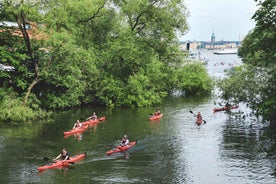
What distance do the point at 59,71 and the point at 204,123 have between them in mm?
17031

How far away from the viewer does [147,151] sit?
32031 millimetres

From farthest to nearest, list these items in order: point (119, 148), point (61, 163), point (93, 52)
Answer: point (93, 52)
point (119, 148)
point (61, 163)

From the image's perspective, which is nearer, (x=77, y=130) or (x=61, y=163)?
(x=61, y=163)

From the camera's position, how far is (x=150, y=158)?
98.6 ft

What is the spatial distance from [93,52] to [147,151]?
82.9 ft

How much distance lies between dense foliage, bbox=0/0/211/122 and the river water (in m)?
4.85

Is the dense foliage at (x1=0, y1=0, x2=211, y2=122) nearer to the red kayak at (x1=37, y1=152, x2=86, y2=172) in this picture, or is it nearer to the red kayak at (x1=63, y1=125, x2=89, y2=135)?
the red kayak at (x1=63, y1=125, x2=89, y2=135)

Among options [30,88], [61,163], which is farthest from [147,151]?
[30,88]

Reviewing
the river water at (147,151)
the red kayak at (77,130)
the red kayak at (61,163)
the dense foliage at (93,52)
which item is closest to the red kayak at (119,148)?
the river water at (147,151)

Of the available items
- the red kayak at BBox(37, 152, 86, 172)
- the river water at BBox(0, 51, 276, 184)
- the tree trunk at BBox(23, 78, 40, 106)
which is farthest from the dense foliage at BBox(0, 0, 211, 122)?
the red kayak at BBox(37, 152, 86, 172)

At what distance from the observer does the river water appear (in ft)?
84.3

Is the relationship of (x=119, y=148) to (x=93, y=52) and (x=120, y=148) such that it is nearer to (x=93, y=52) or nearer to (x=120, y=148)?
(x=120, y=148)

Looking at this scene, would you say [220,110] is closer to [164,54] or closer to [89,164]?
[164,54]

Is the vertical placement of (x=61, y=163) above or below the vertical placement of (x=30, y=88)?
below
